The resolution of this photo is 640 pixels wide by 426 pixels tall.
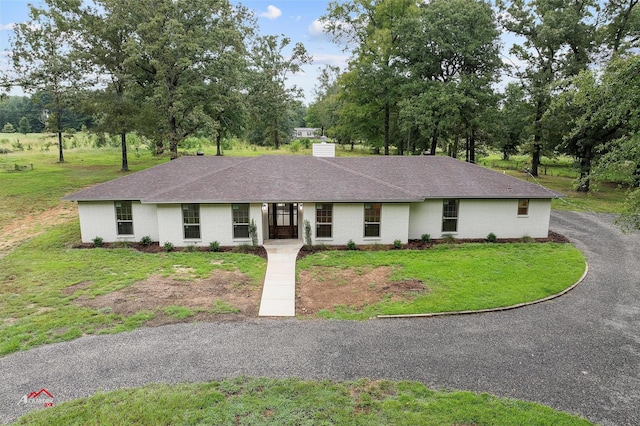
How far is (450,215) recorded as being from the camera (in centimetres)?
1736

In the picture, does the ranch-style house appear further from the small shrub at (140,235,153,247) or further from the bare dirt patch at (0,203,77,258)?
the bare dirt patch at (0,203,77,258)

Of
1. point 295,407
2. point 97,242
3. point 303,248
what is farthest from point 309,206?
point 295,407

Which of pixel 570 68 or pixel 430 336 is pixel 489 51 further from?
pixel 430 336

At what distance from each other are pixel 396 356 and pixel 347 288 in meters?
3.91

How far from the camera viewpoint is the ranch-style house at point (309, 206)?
51.9 feet

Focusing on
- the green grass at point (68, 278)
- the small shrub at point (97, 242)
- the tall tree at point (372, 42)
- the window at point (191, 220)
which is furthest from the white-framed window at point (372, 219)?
the tall tree at point (372, 42)

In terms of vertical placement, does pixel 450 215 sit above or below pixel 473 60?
below

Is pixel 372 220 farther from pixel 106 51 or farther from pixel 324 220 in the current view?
pixel 106 51

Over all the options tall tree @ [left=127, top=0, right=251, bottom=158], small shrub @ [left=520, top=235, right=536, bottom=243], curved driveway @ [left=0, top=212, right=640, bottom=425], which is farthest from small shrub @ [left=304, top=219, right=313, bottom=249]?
tall tree @ [left=127, top=0, right=251, bottom=158]

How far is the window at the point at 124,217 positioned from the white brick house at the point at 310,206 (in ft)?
0.13

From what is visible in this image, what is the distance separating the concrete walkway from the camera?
415 inches

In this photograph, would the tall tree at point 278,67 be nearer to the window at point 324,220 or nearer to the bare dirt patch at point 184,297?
the window at point 324,220

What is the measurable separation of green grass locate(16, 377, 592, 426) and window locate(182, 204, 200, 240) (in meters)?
9.40

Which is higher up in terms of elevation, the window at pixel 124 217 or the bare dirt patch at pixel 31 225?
the window at pixel 124 217
